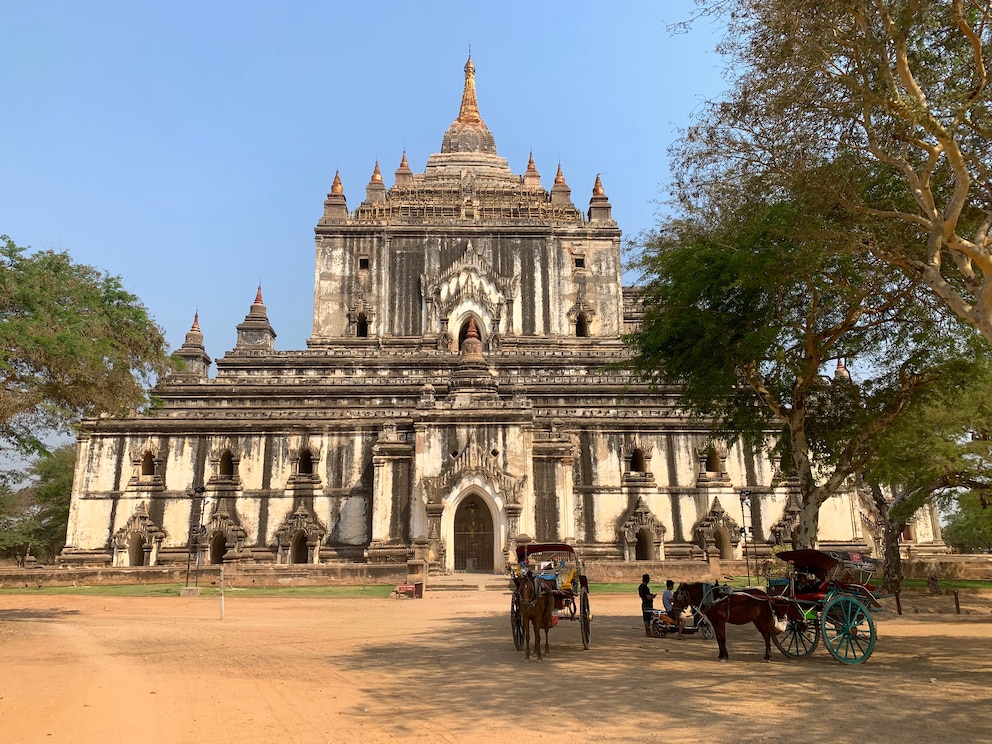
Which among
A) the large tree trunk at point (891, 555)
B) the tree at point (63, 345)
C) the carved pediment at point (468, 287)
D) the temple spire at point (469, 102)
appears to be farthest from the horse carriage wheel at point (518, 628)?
the temple spire at point (469, 102)

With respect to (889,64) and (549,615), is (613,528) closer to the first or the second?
(549,615)

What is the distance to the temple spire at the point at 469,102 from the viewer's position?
6159 cm

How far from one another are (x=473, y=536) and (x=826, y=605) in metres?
20.6

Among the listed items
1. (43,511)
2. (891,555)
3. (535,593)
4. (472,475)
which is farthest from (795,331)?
(43,511)

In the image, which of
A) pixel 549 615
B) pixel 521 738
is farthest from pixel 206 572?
pixel 521 738

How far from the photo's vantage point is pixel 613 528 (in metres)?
33.9

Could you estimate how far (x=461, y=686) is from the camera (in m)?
10.6

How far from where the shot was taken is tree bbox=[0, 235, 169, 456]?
17.0m

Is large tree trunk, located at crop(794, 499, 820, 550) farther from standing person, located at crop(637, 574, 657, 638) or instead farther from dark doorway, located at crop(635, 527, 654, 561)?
dark doorway, located at crop(635, 527, 654, 561)

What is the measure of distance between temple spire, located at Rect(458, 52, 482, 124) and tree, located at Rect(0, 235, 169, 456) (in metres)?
45.3

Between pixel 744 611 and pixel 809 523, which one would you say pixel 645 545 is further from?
pixel 744 611

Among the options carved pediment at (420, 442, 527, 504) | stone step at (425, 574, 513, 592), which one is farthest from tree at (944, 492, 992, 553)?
carved pediment at (420, 442, 527, 504)

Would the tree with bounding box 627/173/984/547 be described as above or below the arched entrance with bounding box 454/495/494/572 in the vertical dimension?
above

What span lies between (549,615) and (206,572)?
19726mm
